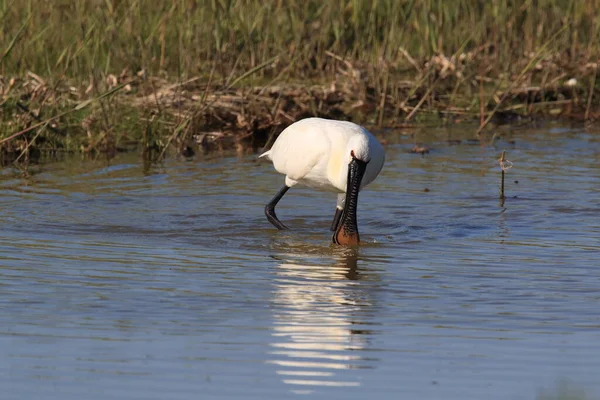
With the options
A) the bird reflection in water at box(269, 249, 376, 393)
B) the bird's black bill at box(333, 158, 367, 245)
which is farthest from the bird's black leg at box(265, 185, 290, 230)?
the bird reflection in water at box(269, 249, 376, 393)

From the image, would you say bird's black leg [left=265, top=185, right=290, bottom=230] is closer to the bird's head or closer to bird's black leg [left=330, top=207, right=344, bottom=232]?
bird's black leg [left=330, top=207, right=344, bottom=232]

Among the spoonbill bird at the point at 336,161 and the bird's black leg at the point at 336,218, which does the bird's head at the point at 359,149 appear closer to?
the spoonbill bird at the point at 336,161

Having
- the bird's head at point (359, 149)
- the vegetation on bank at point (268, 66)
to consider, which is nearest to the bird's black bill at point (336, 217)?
the bird's head at point (359, 149)

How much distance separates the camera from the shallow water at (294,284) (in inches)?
170

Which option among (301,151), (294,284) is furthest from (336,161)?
(294,284)

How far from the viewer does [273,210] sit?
827 centimetres

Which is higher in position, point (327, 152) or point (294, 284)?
point (327, 152)

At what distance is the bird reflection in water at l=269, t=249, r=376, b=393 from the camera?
14.3ft

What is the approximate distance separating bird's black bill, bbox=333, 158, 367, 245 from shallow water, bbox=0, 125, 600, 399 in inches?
4.9

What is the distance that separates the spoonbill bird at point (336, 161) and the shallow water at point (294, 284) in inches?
6.3

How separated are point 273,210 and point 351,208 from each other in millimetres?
1052

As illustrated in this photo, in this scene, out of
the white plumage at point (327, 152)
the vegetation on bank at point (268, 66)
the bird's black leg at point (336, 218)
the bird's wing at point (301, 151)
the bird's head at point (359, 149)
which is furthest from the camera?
the vegetation on bank at point (268, 66)

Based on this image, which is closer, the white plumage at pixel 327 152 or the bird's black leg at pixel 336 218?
Answer: the white plumage at pixel 327 152

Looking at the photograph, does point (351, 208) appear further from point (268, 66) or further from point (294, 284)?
point (268, 66)
